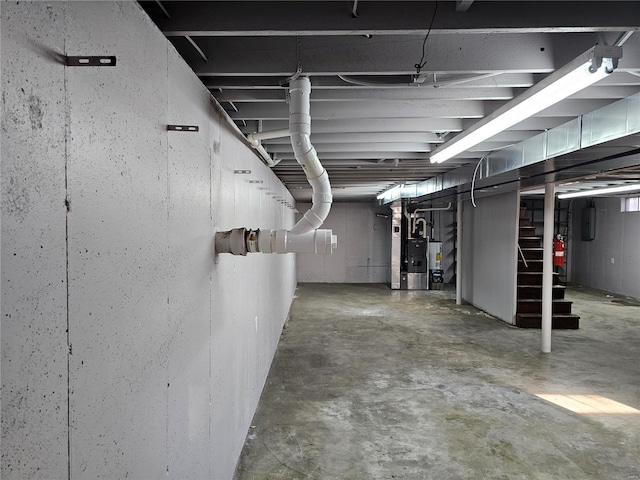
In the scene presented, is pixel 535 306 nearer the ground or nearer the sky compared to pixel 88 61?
nearer the ground

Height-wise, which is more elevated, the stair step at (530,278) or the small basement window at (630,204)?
the small basement window at (630,204)

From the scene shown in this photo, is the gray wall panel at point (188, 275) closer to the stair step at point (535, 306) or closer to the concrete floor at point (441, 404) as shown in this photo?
the concrete floor at point (441, 404)

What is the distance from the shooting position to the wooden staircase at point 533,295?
6568mm

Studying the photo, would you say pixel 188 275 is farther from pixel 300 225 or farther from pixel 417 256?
pixel 417 256

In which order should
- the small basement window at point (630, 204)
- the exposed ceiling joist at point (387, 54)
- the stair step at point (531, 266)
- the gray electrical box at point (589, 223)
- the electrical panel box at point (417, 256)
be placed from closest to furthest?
the exposed ceiling joist at point (387, 54) → the stair step at point (531, 266) → the small basement window at point (630, 204) → the electrical panel box at point (417, 256) → the gray electrical box at point (589, 223)

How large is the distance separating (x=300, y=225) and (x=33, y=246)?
1.80 metres

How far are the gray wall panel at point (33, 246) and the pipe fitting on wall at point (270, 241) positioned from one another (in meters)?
1.30

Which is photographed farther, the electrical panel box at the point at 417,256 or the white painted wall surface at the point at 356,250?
the white painted wall surface at the point at 356,250

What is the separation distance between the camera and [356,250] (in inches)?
465

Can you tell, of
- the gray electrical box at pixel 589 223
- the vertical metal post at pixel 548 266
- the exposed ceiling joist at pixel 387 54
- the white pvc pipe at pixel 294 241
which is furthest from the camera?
the gray electrical box at pixel 589 223

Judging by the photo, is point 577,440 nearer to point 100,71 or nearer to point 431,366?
point 431,366

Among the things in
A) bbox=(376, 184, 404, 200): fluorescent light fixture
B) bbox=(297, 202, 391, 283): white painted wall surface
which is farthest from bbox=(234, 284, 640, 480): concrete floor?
bbox=(297, 202, 391, 283): white painted wall surface

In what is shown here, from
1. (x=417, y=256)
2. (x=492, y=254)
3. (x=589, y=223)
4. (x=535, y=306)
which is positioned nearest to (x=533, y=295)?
(x=535, y=306)

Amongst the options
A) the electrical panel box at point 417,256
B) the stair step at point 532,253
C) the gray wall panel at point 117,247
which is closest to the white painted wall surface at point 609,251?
the stair step at point 532,253
